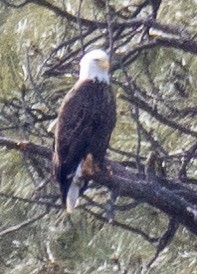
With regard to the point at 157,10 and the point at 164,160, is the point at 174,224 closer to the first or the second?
the point at 164,160

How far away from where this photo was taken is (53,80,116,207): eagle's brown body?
9.73 feet

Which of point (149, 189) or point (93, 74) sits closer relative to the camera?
point (149, 189)

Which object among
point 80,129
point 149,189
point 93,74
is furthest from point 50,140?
point 149,189

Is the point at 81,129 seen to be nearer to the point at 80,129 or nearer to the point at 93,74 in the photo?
the point at 80,129

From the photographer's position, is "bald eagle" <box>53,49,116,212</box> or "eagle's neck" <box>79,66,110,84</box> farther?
"eagle's neck" <box>79,66,110,84</box>

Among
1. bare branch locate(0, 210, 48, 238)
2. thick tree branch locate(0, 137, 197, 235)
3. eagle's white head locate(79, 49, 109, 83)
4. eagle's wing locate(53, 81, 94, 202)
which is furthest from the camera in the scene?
eagle's white head locate(79, 49, 109, 83)

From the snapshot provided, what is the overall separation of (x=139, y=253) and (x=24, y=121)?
0.45 meters

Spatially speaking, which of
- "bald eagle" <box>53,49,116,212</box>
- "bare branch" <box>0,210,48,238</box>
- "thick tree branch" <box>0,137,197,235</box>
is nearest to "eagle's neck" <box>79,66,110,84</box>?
"bald eagle" <box>53,49,116,212</box>

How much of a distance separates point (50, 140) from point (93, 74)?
12.5 inches

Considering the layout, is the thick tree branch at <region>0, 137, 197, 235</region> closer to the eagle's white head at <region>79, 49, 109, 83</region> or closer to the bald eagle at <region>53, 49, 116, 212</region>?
the bald eagle at <region>53, 49, 116, 212</region>

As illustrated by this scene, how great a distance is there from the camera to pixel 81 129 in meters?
3.13

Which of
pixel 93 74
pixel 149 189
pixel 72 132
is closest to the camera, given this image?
pixel 149 189

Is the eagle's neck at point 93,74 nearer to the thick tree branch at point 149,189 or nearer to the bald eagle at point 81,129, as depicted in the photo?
the bald eagle at point 81,129

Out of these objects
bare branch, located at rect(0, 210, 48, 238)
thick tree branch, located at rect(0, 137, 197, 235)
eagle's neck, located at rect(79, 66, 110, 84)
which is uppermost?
eagle's neck, located at rect(79, 66, 110, 84)
